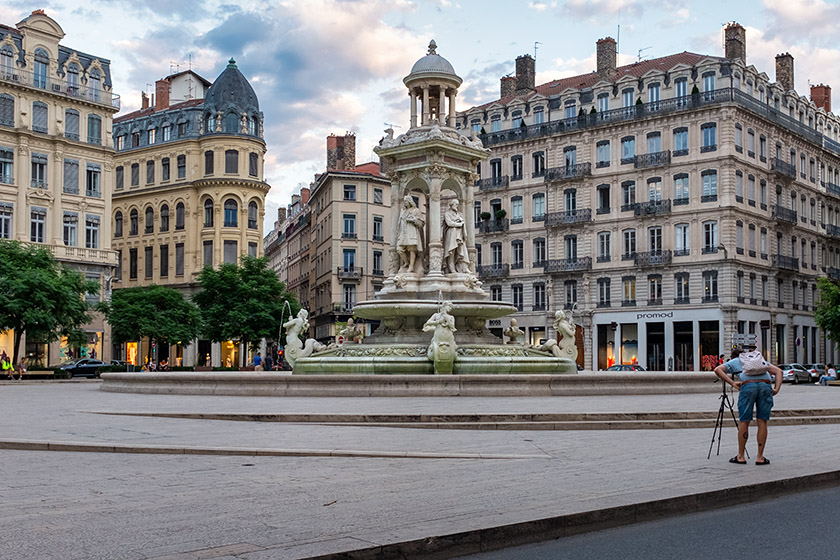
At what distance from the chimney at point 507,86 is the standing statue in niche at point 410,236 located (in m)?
53.6

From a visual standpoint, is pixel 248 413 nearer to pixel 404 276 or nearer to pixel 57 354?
pixel 404 276

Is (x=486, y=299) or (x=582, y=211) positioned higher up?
(x=582, y=211)

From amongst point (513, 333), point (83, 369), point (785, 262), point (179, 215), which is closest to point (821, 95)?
point (785, 262)

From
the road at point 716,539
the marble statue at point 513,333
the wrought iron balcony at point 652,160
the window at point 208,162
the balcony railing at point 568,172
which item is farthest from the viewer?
the window at point 208,162

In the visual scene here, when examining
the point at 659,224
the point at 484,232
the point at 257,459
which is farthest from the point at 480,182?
the point at 257,459

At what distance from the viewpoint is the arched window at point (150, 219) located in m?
80.7

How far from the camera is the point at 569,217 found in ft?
228

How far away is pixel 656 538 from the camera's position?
29.2 feet

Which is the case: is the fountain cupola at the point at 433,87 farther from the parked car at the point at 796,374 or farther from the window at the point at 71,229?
the window at the point at 71,229

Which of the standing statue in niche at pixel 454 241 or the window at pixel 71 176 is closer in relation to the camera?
the standing statue in niche at pixel 454 241

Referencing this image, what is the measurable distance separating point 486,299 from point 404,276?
2.49m

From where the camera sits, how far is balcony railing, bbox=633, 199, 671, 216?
6500 cm

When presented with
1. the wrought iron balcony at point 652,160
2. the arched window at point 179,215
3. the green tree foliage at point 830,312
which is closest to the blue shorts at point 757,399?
the green tree foliage at point 830,312

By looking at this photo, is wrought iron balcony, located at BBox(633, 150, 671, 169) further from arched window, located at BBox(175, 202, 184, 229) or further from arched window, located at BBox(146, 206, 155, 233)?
arched window, located at BBox(146, 206, 155, 233)
